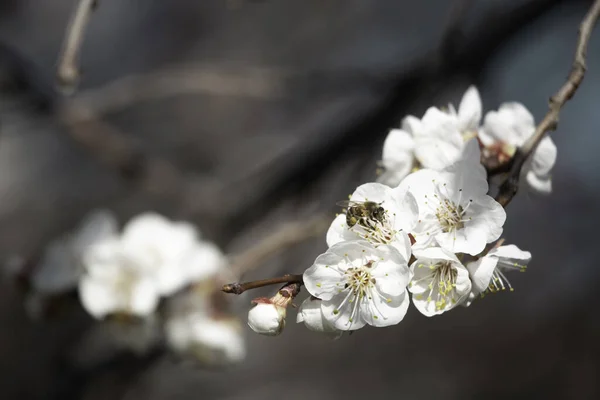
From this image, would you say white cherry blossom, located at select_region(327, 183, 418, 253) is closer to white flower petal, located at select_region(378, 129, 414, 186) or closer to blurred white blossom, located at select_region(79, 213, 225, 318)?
white flower petal, located at select_region(378, 129, 414, 186)

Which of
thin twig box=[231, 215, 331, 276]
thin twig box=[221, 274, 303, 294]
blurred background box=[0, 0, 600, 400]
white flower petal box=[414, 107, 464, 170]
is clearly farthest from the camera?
blurred background box=[0, 0, 600, 400]

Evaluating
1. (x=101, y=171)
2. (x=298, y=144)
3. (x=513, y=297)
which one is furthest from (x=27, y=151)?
(x=513, y=297)

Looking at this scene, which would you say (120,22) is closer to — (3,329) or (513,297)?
(3,329)

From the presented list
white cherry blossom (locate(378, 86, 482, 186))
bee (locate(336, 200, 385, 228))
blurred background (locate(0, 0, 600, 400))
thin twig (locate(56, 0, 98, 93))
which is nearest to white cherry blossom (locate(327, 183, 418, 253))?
bee (locate(336, 200, 385, 228))

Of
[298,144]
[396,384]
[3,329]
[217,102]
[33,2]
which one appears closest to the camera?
[298,144]

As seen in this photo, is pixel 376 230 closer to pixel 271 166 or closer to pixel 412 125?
pixel 412 125

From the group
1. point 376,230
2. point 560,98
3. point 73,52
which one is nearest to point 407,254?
point 376,230

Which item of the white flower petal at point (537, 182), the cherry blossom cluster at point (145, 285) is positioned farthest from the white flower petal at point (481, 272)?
the cherry blossom cluster at point (145, 285)

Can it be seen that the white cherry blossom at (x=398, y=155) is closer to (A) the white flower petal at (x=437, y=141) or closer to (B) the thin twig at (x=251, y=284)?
(A) the white flower petal at (x=437, y=141)
